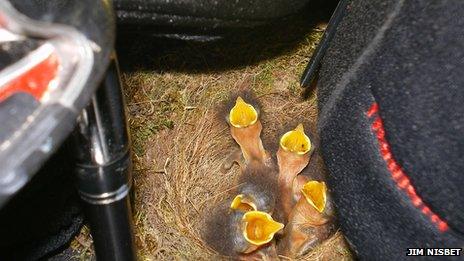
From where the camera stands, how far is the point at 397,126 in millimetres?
593

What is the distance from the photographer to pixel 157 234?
3.66ft

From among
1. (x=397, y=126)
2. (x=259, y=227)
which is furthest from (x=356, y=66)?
(x=259, y=227)

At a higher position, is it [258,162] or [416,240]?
[416,240]

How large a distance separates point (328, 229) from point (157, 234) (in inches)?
14.3

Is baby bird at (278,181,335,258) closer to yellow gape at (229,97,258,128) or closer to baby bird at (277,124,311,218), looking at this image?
baby bird at (277,124,311,218)

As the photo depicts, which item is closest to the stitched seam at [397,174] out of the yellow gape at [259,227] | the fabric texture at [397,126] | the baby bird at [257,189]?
the fabric texture at [397,126]

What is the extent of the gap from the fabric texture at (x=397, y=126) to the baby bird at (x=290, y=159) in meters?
0.43

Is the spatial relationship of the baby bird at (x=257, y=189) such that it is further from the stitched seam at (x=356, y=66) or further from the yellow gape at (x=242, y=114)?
the stitched seam at (x=356, y=66)

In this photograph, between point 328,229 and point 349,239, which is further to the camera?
point 328,229

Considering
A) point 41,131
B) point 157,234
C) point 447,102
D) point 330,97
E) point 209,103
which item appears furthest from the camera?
point 209,103

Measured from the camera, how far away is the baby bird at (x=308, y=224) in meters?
1.15

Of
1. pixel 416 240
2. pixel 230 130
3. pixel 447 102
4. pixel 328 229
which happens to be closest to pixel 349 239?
pixel 416 240

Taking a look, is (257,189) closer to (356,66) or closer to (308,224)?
(308,224)

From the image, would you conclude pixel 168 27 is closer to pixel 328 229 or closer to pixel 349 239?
pixel 349 239
